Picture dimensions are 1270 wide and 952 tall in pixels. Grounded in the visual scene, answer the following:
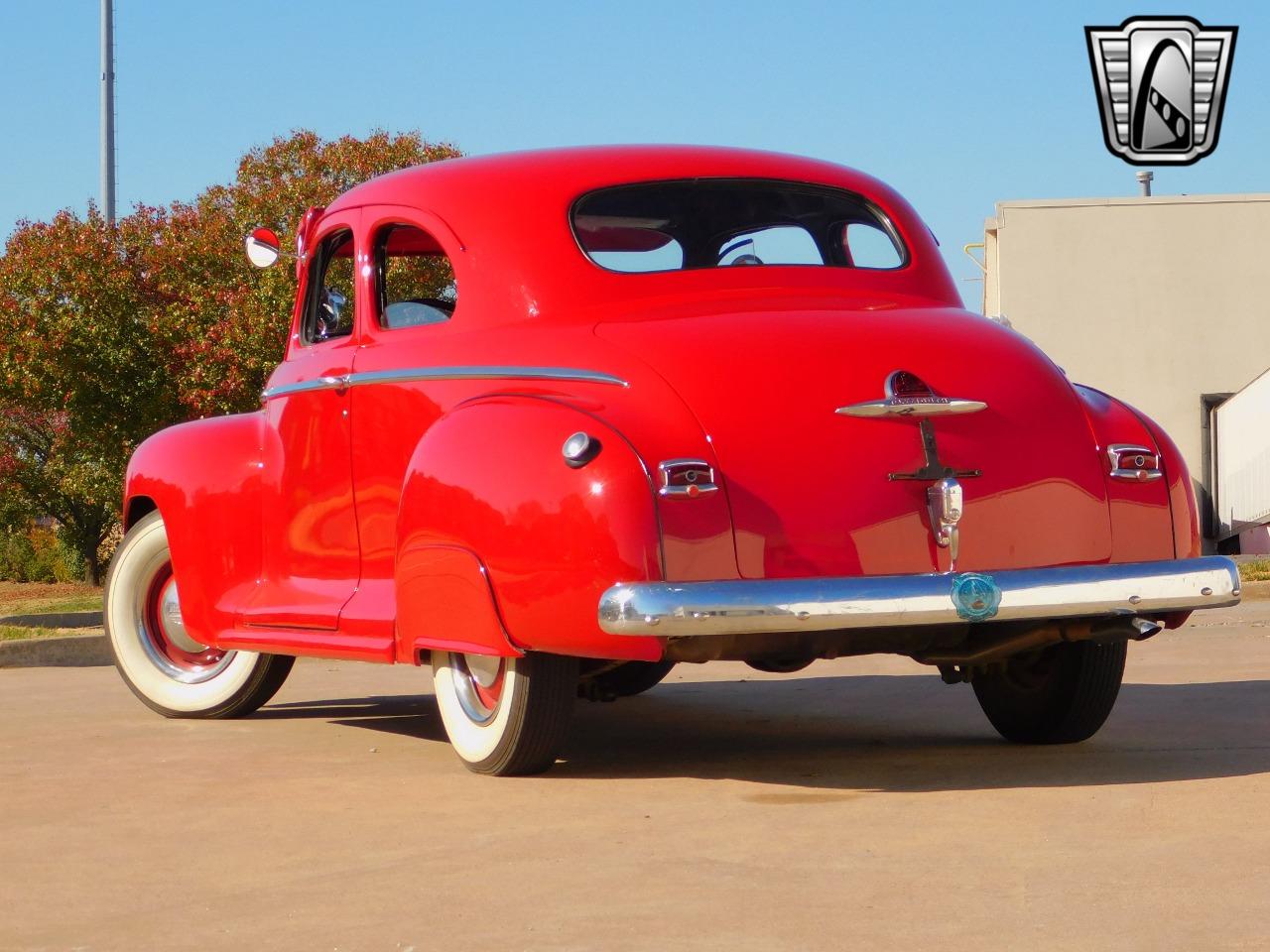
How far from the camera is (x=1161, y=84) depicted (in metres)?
18.0

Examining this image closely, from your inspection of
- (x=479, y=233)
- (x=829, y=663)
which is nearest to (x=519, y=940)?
(x=479, y=233)

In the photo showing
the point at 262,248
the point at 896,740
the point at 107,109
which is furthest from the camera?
the point at 107,109

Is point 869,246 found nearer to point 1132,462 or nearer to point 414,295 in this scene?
point 1132,462

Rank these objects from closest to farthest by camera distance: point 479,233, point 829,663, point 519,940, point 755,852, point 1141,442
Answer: point 519,940, point 755,852, point 1141,442, point 479,233, point 829,663

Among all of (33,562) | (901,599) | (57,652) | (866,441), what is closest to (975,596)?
(901,599)

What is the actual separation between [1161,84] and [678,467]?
14.7 meters

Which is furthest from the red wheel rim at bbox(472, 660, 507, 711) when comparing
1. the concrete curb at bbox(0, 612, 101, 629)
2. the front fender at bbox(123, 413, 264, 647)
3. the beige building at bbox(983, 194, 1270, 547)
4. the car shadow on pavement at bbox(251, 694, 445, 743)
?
the beige building at bbox(983, 194, 1270, 547)

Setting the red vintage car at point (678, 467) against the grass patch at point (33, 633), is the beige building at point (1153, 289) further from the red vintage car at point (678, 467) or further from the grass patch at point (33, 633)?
the red vintage car at point (678, 467)

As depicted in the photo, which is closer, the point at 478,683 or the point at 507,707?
the point at 507,707

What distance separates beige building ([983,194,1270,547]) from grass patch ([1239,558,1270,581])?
9818 mm

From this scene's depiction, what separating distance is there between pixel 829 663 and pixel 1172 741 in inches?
136

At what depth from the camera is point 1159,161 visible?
59.1 feet

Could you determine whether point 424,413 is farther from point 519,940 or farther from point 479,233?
point 519,940

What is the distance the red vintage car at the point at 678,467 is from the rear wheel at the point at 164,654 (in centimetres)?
57
